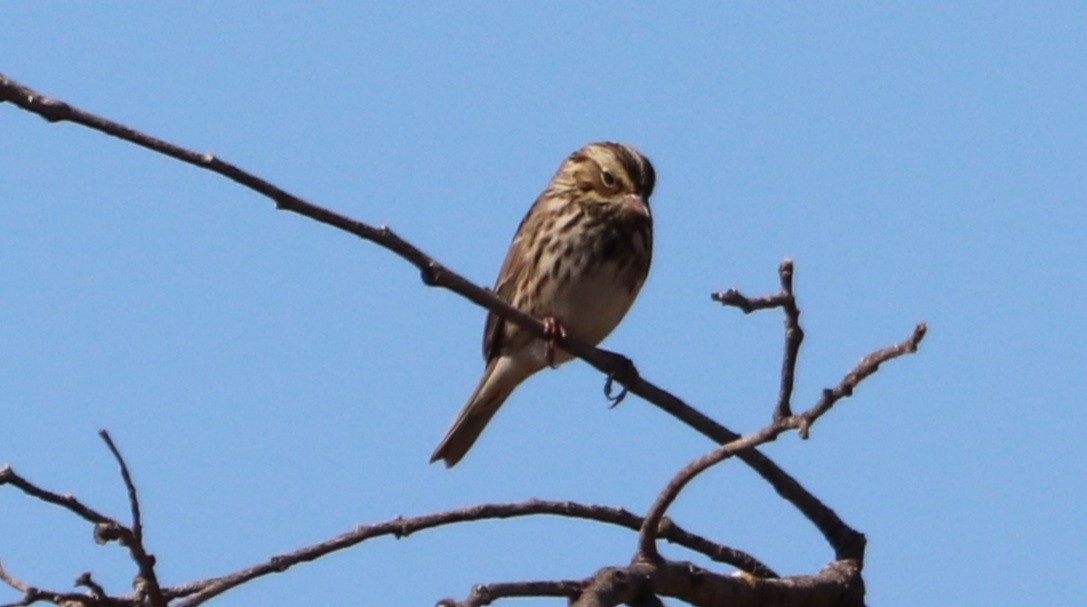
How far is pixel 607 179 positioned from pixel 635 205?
1.26 feet

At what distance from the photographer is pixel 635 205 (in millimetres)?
8578

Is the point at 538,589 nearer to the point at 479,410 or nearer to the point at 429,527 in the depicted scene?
the point at 429,527

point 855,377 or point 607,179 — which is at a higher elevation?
point 607,179

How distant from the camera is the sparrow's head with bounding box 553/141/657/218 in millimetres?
8754

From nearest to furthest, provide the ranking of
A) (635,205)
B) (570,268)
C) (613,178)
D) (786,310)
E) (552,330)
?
(786,310)
(552,330)
(570,268)
(635,205)
(613,178)

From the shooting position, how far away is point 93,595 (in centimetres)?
434

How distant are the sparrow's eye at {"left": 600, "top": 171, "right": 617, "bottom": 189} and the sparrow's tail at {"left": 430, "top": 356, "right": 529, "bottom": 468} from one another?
0.91 meters

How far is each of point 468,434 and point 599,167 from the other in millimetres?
1356

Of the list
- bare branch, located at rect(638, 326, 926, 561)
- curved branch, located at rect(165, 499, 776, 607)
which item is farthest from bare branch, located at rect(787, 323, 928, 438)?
curved branch, located at rect(165, 499, 776, 607)

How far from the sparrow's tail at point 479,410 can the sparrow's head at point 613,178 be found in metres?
0.85

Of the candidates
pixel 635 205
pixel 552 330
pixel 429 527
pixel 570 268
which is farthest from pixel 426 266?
pixel 635 205

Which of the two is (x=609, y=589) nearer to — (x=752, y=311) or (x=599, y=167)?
(x=752, y=311)

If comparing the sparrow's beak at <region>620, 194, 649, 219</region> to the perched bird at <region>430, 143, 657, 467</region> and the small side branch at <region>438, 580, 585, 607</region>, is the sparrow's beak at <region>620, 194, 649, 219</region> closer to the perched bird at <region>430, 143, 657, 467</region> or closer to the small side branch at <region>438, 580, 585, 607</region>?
the perched bird at <region>430, 143, 657, 467</region>

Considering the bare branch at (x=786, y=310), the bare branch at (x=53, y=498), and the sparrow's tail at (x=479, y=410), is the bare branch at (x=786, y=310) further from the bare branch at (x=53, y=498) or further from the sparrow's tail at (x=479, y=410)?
the sparrow's tail at (x=479, y=410)
